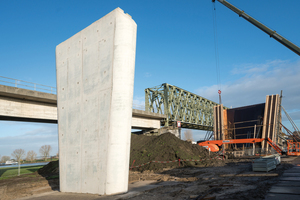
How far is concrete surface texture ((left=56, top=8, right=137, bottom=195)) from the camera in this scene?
9.06 m

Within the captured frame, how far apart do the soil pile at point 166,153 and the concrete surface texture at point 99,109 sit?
10.7 metres

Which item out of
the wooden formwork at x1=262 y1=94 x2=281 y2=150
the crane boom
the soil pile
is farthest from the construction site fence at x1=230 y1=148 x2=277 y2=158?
the crane boom

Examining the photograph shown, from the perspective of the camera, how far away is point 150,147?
23812 mm

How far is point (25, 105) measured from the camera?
2148 centimetres

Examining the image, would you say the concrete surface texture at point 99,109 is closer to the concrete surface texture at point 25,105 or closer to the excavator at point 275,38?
the concrete surface texture at point 25,105

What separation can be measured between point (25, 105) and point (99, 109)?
15740 mm

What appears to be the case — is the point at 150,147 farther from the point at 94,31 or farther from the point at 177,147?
the point at 94,31

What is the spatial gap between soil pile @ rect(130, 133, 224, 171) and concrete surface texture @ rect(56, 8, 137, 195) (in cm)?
1072

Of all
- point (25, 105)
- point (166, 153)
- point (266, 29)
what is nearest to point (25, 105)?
point (25, 105)

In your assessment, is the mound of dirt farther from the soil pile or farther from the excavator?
the excavator

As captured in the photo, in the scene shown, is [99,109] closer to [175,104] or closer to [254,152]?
[254,152]

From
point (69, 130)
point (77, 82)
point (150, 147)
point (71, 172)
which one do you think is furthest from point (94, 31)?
point (150, 147)

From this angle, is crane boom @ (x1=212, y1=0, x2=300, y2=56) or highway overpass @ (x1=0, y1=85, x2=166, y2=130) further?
highway overpass @ (x1=0, y1=85, x2=166, y2=130)

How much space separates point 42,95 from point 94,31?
47.2 ft
